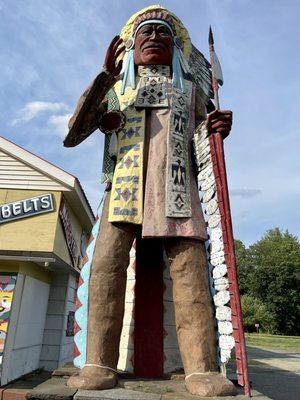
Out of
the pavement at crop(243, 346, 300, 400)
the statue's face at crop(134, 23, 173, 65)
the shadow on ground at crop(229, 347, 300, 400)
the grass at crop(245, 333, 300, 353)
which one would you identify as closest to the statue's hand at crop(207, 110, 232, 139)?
the statue's face at crop(134, 23, 173, 65)

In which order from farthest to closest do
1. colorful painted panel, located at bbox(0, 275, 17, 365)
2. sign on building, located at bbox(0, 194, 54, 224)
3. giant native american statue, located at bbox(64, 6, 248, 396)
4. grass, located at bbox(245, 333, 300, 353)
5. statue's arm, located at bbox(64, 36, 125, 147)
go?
grass, located at bbox(245, 333, 300, 353) < sign on building, located at bbox(0, 194, 54, 224) < colorful painted panel, located at bbox(0, 275, 17, 365) < statue's arm, located at bbox(64, 36, 125, 147) < giant native american statue, located at bbox(64, 6, 248, 396)

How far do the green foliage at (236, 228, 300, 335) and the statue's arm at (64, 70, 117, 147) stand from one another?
A: 3059 cm

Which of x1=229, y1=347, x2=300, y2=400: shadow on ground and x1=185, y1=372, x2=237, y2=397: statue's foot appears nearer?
x1=185, y1=372, x2=237, y2=397: statue's foot

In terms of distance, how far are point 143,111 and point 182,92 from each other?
50cm

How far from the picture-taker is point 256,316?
103 ft

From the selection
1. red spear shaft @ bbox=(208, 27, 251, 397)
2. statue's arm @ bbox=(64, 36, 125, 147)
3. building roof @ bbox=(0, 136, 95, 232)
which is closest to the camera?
red spear shaft @ bbox=(208, 27, 251, 397)

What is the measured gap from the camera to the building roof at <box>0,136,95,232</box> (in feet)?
21.9

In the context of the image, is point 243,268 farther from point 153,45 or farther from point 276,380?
point 153,45

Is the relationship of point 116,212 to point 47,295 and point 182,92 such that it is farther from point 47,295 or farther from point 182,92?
point 47,295

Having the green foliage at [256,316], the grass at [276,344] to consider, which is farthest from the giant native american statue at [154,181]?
the green foliage at [256,316]

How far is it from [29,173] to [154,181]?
368cm

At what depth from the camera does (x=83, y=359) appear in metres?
3.53

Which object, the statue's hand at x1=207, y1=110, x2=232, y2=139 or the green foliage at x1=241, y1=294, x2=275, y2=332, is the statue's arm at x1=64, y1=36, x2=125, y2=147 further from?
the green foliage at x1=241, y1=294, x2=275, y2=332

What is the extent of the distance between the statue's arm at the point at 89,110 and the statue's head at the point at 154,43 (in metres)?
0.44
